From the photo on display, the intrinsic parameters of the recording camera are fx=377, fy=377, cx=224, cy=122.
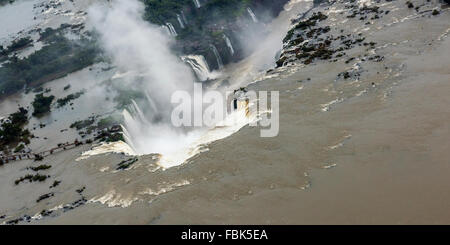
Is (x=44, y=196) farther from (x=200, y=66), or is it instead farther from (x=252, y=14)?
(x=252, y=14)

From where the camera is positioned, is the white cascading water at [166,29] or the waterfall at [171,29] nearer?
the white cascading water at [166,29]

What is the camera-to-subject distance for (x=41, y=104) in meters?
37.5

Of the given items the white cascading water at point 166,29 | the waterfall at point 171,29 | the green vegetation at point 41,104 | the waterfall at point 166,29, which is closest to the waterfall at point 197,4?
the waterfall at point 171,29

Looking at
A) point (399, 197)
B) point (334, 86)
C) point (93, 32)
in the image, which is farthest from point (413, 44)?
point (93, 32)

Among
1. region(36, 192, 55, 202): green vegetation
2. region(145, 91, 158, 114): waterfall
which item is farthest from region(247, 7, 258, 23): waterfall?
region(36, 192, 55, 202): green vegetation

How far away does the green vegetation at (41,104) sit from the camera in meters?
36.6

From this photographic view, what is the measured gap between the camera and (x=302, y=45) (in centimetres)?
3691

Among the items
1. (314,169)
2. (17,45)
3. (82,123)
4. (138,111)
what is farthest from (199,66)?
(17,45)

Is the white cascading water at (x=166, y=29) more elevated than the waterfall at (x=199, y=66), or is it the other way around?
the white cascading water at (x=166, y=29)

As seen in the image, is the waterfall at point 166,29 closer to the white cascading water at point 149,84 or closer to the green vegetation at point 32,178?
the white cascading water at point 149,84

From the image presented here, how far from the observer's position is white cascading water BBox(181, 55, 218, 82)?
42219 millimetres

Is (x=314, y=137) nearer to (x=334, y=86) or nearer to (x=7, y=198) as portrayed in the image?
(x=334, y=86)

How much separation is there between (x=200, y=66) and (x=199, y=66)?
16cm

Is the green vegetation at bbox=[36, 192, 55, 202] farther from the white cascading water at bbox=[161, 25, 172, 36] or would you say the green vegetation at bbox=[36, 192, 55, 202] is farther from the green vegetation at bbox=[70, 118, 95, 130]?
the white cascading water at bbox=[161, 25, 172, 36]
